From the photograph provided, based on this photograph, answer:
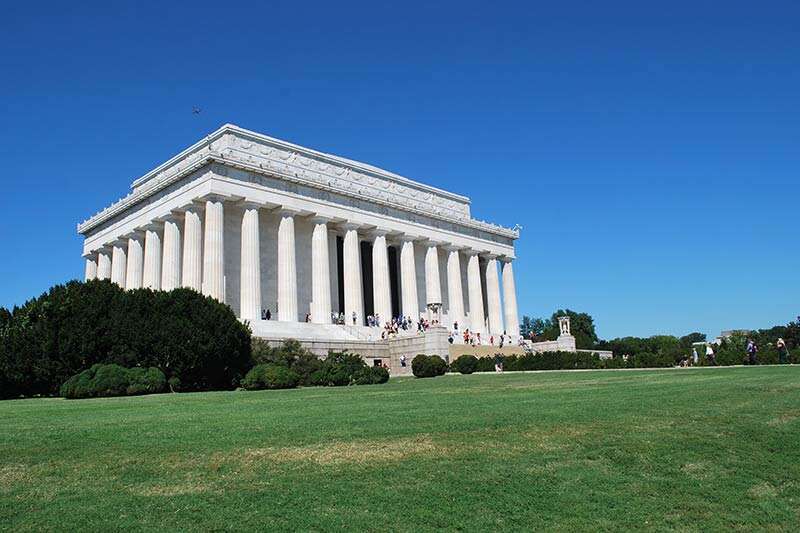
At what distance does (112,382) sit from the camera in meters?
28.3

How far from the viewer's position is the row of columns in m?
53.3

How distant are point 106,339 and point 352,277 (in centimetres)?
3171

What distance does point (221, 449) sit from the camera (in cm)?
1085

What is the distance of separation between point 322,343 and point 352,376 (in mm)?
14630

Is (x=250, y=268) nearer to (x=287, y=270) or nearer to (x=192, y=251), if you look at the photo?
(x=287, y=270)

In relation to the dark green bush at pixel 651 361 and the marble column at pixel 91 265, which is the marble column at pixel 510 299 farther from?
the marble column at pixel 91 265

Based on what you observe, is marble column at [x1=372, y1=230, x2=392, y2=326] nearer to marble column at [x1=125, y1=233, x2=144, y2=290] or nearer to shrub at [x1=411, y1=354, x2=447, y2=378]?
marble column at [x1=125, y1=233, x2=144, y2=290]

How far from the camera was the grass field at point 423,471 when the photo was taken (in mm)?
7578

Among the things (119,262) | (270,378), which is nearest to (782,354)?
(270,378)

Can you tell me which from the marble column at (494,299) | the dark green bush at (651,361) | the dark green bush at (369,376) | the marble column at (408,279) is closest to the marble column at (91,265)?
the marble column at (408,279)

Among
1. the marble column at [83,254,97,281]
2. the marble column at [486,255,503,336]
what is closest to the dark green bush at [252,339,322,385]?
the marble column at [83,254,97,281]

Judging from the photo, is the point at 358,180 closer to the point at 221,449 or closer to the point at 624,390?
the point at 624,390

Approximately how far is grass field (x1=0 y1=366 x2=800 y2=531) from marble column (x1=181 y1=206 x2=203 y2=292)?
130 ft

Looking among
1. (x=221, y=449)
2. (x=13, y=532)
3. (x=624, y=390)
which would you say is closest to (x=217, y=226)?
(x=624, y=390)
